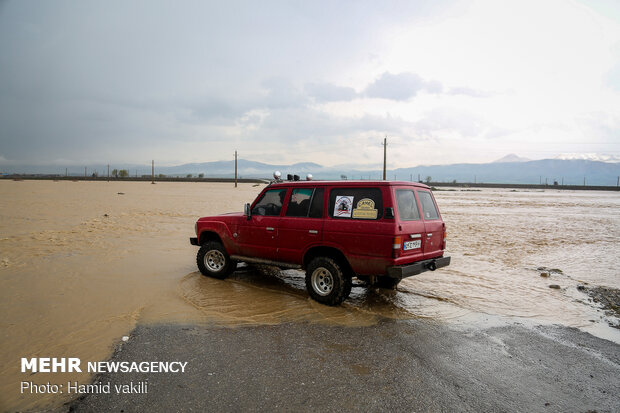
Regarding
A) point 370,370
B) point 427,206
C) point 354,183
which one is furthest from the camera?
point 427,206

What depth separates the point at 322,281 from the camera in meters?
6.00

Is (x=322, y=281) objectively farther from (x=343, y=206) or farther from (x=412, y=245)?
(x=412, y=245)

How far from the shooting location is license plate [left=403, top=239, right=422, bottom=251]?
5.46 meters

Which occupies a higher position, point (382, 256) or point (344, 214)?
point (344, 214)

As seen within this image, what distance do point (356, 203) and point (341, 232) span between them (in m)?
0.50

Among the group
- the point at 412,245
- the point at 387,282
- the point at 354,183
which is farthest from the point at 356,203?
the point at 387,282

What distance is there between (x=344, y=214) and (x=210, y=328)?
251 cm

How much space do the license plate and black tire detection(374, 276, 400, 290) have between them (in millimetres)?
1205

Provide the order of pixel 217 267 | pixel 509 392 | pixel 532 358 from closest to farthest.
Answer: pixel 509 392, pixel 532 358, pixel 217 267

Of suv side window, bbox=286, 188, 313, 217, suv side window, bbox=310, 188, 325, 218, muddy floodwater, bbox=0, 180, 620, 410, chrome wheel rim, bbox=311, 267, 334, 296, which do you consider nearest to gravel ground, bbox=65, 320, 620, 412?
muddy floodwater, bbox=0, 180, 620, 410

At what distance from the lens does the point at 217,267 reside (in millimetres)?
7512

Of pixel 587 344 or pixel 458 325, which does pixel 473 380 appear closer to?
pixel 458 325

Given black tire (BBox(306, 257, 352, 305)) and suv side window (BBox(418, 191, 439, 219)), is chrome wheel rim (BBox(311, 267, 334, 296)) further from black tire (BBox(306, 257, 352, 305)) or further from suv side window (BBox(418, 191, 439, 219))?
suv side window (BBox(418, 191, 439, 219))

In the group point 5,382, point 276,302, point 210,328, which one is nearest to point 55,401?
point 5,382
